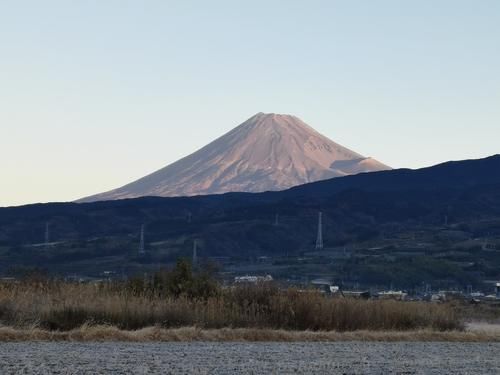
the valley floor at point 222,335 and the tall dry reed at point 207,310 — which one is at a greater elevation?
the tall dry reed at point 207,310

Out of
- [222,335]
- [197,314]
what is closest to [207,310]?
[197,314]

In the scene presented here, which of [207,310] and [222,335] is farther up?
[207,310]

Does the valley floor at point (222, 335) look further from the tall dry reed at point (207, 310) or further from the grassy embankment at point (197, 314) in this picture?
the tall dry reed at point (207, 310)

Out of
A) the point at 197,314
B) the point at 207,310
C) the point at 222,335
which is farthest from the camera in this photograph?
the point at 207,310

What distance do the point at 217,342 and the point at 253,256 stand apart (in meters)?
146

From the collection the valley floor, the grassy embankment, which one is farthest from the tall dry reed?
the valley floor

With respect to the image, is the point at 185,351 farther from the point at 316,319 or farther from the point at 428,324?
the point at 428,324

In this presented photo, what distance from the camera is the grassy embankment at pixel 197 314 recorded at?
80.9 ft

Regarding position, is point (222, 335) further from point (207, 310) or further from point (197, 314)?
point (207, 310)

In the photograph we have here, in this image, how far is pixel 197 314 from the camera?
2717 cm

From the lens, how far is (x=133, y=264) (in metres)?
146

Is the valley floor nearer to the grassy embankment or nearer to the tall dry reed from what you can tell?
the grassy embankment

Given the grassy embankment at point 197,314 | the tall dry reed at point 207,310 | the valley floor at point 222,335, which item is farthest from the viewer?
the tall dry reed at point 207,310

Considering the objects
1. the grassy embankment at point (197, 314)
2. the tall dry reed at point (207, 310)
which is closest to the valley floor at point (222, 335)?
the grassy embankment at point (197, 314)
